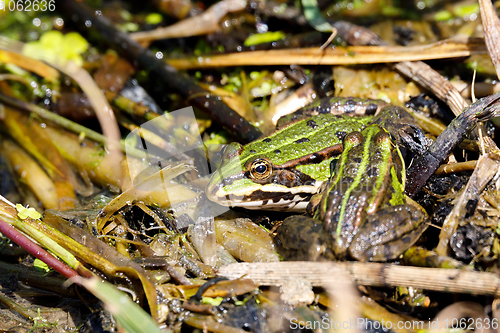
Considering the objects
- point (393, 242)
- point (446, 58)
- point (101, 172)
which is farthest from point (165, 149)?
point (446, 58)

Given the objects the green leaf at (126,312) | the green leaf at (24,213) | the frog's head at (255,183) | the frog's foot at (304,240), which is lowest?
the green leaf at (126,312)

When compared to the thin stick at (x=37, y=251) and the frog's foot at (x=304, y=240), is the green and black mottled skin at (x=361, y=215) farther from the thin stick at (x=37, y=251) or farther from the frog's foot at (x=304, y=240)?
the thin stick at (x=37, y=251)

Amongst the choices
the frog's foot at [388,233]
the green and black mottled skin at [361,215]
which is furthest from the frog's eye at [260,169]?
the frog's foot at [388,233]

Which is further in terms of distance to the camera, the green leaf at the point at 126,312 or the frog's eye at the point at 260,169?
the frog's eye at the point at 260,169

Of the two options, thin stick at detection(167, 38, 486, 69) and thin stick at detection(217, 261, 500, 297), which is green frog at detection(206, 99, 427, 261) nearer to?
thin stick at detection(217, 261, 500, 297)

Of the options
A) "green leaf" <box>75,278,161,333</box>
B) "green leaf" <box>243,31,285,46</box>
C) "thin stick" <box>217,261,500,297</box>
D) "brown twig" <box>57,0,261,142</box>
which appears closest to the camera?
"green leaf" <box>75,278,161,333</box>

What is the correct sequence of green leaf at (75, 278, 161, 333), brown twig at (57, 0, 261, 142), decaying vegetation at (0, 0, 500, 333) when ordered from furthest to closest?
brown twig at (57, 0, 261, 142)
decaying vegetation at (0, 0, 500, 333)
green leaf at (75, 278, 161, 333)

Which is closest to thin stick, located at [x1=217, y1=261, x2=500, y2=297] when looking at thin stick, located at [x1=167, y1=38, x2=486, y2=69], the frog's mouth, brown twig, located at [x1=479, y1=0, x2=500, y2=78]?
the frog's mouth
